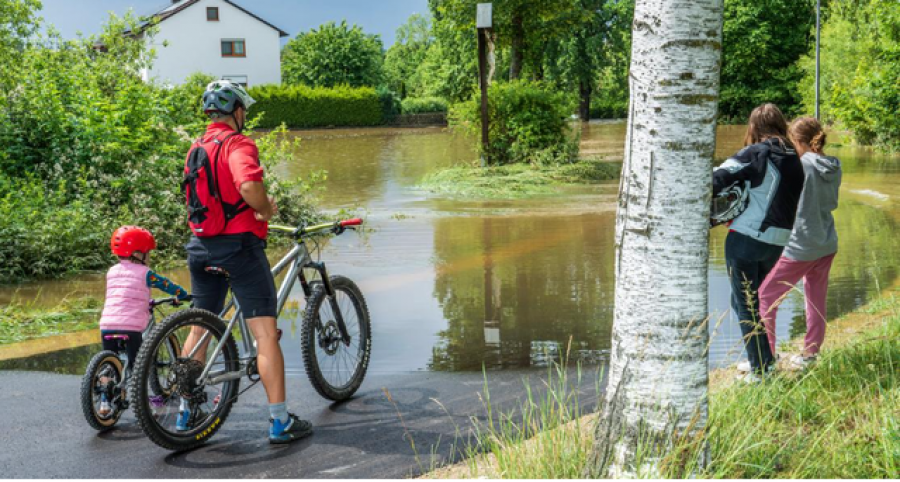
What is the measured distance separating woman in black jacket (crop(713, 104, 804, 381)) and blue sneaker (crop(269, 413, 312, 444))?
100 inches

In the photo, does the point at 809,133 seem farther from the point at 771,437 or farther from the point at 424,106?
the point at 424,106

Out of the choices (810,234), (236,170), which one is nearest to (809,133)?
(810,234)

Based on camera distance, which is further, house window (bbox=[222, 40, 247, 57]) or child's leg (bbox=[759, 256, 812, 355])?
house window (bbox=[222, 40, 247, 57])

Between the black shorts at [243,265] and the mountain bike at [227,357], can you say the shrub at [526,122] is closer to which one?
the mountain bike at [227,357]

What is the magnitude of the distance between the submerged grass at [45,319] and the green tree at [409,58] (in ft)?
228

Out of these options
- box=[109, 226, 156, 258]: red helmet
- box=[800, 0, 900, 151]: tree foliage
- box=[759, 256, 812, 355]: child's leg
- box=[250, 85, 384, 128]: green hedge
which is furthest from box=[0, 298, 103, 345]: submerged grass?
box=[250, 85, 384, 128]: green hedge

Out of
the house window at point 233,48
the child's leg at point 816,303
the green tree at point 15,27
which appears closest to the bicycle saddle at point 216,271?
the child's leg at point 816,303

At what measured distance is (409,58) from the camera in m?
120

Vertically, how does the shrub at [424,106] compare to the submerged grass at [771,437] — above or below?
above

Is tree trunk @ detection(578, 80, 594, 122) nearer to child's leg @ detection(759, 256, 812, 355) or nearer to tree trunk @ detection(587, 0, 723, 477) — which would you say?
child's leg @ detection(759, 256, 812, 355)

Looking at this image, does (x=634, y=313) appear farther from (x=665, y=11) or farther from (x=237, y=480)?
(x=237, y=480)

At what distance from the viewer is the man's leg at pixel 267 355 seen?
5.04 m

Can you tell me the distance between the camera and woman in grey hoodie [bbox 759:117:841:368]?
18.7 ft

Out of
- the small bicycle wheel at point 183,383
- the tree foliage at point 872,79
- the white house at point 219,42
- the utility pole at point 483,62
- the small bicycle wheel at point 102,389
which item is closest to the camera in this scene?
the small bicycle wheel at point 183,383
